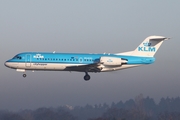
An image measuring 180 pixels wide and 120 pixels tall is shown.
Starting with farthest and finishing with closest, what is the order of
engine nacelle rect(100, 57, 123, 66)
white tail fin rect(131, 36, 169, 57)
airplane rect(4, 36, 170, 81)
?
white tail fin rect(131, 36, 169, 57) → airplane rect(4, 36, 170, 81) → engine nacelle rect(100, 57, 123, 66)

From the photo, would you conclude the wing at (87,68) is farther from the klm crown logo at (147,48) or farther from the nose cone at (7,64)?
the nose cone at (7,64)

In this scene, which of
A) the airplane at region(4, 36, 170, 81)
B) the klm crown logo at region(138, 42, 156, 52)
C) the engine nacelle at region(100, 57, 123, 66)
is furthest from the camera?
the klm crown logo at region(138, 42, 156, 52)

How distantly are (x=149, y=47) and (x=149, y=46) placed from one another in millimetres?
205

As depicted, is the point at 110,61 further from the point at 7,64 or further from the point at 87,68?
the point at 7,64

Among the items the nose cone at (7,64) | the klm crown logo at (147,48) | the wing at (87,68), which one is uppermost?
the klm crown logo at (147,48)

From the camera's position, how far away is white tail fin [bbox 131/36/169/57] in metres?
83.0

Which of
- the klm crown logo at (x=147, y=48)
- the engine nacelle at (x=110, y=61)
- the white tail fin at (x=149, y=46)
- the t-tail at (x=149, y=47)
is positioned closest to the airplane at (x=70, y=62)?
the engine nacelle at (x=110, y=61)

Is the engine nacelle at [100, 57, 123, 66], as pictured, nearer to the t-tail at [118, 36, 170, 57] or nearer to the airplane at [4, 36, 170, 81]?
the airplane at [4, 36, 170, 81]

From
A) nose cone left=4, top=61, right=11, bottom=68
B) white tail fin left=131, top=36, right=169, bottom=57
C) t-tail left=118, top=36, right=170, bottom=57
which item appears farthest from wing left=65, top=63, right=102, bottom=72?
nose cone left=4, top=61, right=11, bottom=68

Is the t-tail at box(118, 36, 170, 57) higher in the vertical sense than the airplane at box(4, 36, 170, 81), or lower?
higher

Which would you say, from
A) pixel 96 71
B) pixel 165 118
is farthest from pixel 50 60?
pixel 165 118

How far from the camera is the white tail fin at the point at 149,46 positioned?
83000mm

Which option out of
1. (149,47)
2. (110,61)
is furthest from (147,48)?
(110,61)

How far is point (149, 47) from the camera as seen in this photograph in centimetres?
8381
